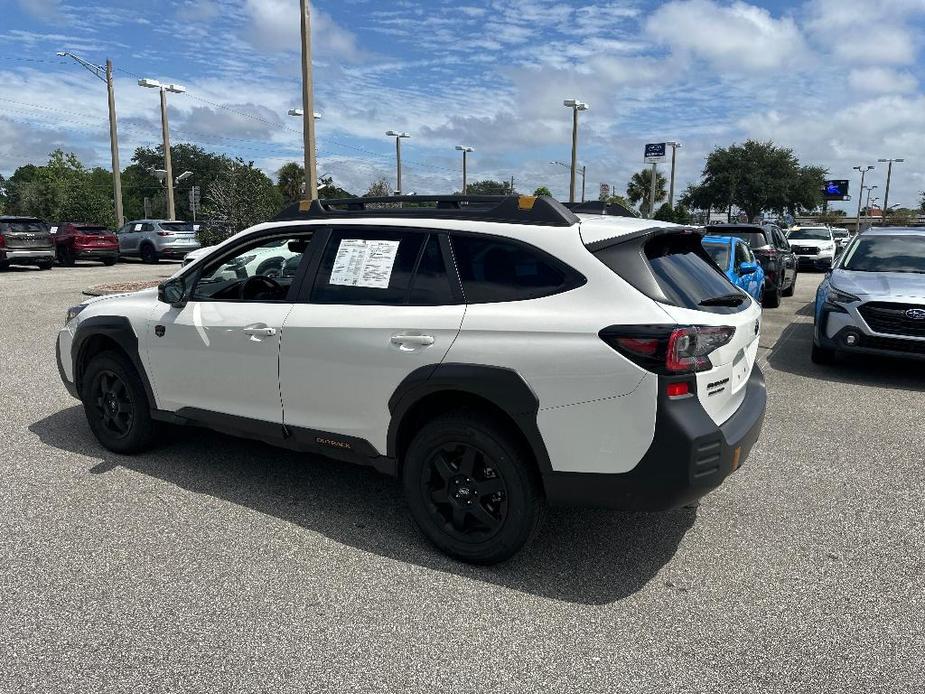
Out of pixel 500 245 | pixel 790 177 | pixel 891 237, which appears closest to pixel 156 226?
pixel 891 237

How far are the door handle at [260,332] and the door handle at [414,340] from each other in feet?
2.65

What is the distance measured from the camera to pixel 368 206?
4516 millimetres

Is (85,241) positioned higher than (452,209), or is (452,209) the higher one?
(452,209)

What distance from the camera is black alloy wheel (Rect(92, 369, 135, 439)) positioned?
471 centimetres

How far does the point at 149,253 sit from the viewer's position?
2505 centimetres

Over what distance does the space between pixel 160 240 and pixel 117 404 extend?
21712 mm

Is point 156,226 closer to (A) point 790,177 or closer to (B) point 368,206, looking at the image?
(B) point 368,206

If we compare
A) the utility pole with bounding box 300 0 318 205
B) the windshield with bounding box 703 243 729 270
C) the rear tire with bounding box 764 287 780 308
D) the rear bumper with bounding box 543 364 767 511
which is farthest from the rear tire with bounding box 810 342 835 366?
the utility pole with bounding box 300 0 318 205

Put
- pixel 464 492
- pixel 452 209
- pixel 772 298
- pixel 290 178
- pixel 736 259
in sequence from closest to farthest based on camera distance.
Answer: pixel 464 492
pixel 452 209
pixel 736 259
pixel 772 298
pixel 290 178

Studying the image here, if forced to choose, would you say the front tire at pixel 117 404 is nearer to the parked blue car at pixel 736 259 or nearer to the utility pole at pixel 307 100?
the parked blue car at pixel 736 259

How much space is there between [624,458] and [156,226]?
25.0 metres

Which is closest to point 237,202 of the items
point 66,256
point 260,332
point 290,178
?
point 66,256

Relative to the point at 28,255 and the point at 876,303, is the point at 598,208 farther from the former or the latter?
the point at 28,255

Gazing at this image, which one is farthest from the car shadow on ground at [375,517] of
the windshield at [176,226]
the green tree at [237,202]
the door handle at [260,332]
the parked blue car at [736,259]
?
the windshield at [176,226]
